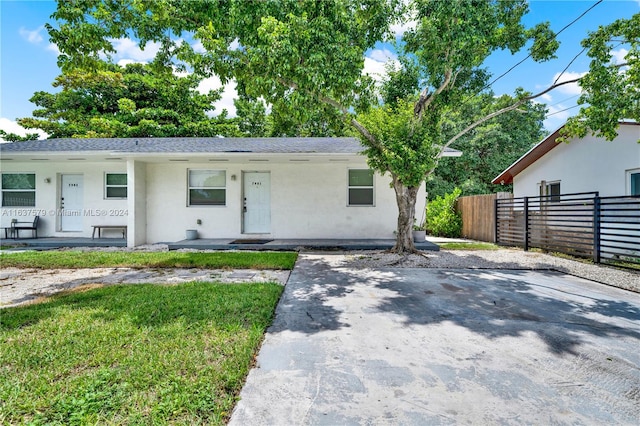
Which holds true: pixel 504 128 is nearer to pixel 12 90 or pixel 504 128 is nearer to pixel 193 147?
pixel 193 147

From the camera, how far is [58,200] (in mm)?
10367

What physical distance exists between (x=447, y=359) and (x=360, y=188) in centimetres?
778

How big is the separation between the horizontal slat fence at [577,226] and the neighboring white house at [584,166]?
502 mm

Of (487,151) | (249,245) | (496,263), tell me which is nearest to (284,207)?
(249,245)

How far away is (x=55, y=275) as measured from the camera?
555 centimetres

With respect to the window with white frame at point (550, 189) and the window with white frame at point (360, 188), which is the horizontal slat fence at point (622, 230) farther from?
the window with white frame at point (360, 188)

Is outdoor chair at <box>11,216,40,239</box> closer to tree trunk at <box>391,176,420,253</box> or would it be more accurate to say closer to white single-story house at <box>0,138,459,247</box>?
white single-story house at <box>0,138,459,247</box>

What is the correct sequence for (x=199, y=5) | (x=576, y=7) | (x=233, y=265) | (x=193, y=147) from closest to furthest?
(x=199, y=5), (x=233, y=265), (x=576, y=7), (x=193, y=147)

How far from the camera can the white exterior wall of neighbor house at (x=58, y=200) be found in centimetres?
1028

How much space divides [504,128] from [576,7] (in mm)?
12945

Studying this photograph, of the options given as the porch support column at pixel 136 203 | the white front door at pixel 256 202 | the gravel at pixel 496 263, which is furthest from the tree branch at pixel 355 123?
the porch support column at pixel 136 203

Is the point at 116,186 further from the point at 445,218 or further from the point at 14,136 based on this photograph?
the point at 14,136

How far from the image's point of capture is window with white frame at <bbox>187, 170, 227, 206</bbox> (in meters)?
10.2

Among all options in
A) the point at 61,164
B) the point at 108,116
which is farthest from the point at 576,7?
the point at 108,116
